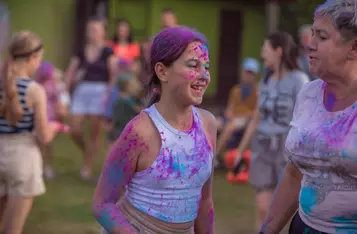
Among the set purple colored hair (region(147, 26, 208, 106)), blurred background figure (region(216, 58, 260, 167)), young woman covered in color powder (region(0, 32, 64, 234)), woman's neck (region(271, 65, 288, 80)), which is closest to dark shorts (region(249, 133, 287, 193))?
woman's neck (region(271, 65, 288, 80))

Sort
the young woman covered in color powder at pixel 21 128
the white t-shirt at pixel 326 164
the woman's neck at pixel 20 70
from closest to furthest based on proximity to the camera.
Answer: the white t-shirt at pixel 326 164 < the young woman covered in color powder at pixel 21 128 < the woman's neck at pixel 20 70

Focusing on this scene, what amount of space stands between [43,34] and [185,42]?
1562cm

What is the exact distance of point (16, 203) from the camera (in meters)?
4.61

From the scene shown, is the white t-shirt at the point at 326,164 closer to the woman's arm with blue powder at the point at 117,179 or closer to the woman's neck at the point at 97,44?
the woman's arm with blue powder at the point at 117,179

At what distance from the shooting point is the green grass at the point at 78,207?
6.19m

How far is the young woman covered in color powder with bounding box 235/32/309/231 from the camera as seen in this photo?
5320mm

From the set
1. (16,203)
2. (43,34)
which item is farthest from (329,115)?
(43,34)

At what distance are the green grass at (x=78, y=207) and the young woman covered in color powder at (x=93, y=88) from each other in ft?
1.60

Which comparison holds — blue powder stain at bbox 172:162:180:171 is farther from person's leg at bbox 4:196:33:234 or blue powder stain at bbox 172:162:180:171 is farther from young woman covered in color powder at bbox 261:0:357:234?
person's leg at bbox 4:196:33:234

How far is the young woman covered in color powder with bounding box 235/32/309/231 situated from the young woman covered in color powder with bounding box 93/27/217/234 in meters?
2.62

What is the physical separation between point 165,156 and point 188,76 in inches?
13.9

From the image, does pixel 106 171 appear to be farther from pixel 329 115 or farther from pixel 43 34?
pixel 43 34

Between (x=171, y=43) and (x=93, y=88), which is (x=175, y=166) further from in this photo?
(x=93, y=88)

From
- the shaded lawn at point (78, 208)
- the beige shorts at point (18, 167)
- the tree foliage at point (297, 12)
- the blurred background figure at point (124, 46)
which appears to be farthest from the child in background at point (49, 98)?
the tree foliage at point (297, 12)
